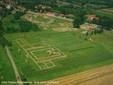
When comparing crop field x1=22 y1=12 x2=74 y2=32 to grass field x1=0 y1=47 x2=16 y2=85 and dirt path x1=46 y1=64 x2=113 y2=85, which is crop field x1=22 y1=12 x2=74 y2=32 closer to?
grass field x1=0 y1=47 x2=16 y2=85

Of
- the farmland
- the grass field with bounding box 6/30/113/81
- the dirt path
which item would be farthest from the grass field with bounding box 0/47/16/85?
the dirt path

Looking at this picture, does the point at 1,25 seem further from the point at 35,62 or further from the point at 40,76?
the point at 40,76

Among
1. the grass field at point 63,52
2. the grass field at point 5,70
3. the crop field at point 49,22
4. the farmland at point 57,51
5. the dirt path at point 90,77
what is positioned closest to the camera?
the grass field at point 5,70

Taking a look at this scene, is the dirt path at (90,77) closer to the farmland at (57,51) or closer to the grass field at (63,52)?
the farmland at (57,51)

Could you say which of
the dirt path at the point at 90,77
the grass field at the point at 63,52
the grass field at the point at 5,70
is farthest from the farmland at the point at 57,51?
the grass field at the point at 5,70

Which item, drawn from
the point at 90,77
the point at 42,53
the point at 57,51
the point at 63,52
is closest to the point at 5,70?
the point at 42,53

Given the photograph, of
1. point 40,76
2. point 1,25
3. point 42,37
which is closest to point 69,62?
point 40,76
